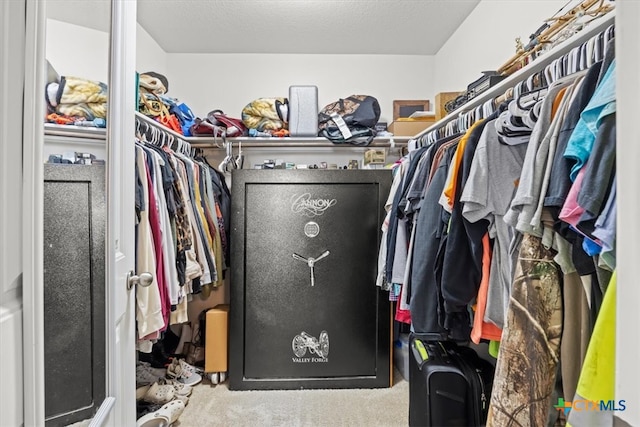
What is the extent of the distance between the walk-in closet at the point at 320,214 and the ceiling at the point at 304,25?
2 cm

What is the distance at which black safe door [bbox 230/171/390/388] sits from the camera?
7.47 ft

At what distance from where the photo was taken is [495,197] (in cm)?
110

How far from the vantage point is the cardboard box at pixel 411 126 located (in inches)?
98.0

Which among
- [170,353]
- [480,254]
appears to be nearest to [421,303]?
[480,254]

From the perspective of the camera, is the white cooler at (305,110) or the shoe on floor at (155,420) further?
the white cooler at (305,110)

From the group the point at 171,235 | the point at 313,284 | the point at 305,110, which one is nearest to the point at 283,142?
the point at 305,110

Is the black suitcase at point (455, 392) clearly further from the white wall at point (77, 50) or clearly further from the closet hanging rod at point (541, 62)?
the white wall at point (77, 50)

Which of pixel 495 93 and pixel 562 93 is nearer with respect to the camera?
pixel 562 93

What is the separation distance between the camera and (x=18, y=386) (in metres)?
0.54

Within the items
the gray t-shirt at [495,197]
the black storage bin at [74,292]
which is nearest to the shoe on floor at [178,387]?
the black storage bin at [74,292]

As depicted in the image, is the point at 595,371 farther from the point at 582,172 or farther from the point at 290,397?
the point at 290,397

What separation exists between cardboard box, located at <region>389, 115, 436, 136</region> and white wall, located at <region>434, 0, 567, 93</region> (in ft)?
1.00

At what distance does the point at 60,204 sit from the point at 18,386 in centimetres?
34

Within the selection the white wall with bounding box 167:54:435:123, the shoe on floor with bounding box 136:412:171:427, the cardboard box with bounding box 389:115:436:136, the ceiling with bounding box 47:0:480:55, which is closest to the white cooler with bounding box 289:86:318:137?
the white wall with bounding box 167:54:435:123
